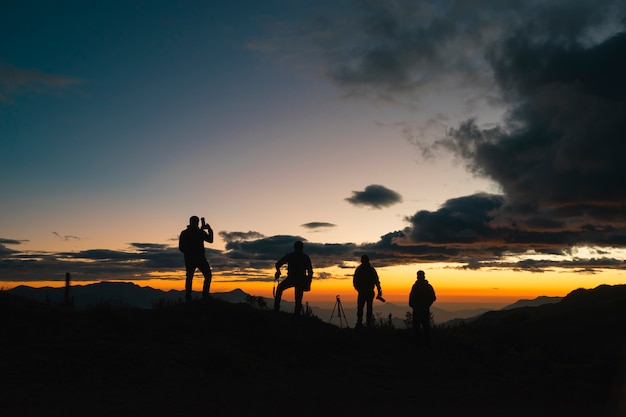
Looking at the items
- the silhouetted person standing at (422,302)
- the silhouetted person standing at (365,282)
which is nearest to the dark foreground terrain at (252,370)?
the silhouetted person standing at (422,302)

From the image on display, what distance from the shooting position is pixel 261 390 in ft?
40.1

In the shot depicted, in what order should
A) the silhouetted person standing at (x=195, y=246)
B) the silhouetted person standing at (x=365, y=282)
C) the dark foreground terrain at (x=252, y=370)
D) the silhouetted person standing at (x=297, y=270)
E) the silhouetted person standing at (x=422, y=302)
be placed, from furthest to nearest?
the silhouetted person standing at (x=365, y=282) → the silhouetted person standing at (x=422, y=302) → the silhouetted person standing at (x=297, y=270) → the silhouetted person standing at (x=195, y=246) → the dark foreground terrain at (x=252, y=370)

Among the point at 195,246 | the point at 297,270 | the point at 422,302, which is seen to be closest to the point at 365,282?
the point at 422,302

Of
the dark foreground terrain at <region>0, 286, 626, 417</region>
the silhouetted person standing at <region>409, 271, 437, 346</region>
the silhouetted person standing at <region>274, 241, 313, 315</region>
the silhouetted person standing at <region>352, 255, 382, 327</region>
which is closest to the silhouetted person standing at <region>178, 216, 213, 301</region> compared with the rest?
the dark foreground terrain at <region>0, 286, 626, 417</region>

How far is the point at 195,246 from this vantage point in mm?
16578

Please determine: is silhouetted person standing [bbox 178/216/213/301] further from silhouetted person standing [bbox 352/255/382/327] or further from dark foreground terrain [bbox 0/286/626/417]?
silhouetted person standing [bbox 352/255/382/327]

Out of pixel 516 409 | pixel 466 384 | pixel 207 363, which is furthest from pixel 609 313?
pixel 207 363

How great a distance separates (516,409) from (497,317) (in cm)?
3950

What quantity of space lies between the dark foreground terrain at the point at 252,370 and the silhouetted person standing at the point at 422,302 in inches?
22.5

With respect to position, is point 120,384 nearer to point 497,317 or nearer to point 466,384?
point 466,384

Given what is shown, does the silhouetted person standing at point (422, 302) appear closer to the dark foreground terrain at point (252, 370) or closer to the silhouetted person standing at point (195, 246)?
the dark foreground terrain at point (252, 370)

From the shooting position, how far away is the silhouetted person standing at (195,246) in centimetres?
1655

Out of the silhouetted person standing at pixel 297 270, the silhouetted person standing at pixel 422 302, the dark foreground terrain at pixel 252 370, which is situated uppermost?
the silhouetted person standing at pixel 297 270

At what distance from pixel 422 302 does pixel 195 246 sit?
746 centimetres
